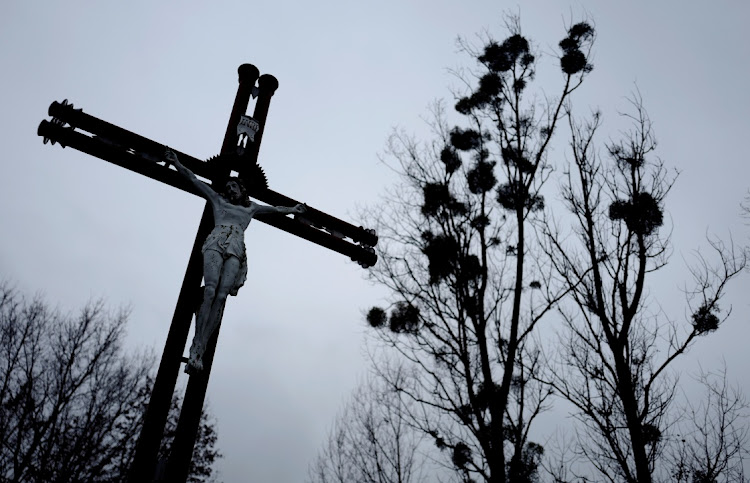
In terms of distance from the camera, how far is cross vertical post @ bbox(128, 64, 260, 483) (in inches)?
126

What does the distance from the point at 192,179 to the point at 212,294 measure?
1.13 m

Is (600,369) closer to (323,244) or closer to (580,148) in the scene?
(580,148)

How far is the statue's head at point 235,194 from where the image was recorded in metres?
4.22

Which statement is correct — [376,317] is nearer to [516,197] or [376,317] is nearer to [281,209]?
[516,197]

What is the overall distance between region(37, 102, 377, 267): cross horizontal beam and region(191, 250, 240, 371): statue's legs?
2.78 ft

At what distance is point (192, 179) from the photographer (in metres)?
4.18

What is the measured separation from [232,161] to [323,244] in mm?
1143

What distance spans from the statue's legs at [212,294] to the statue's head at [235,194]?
661mm

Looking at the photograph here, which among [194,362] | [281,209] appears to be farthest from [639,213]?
[194,362]

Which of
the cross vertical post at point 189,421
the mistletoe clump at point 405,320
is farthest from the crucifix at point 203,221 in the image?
the mistletoe clump at point 405,320

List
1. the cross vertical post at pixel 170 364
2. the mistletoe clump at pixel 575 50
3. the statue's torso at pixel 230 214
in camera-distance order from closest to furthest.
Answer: the cross vertical post at pixel 170 364
the statue's torso at pixel 230 214
the mistletoe clump at pixel 575 50

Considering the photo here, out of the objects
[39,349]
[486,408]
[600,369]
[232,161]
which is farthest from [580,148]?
[39,349]

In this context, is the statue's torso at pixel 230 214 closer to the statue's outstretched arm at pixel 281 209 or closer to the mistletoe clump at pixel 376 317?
the statue's outstretched arm at pixel 281 209

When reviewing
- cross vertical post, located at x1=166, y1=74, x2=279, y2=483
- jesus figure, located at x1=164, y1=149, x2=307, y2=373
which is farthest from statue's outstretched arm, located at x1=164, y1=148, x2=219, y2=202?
cross vertical post, located at x1=166, y1=74, x2=279, y2=483
